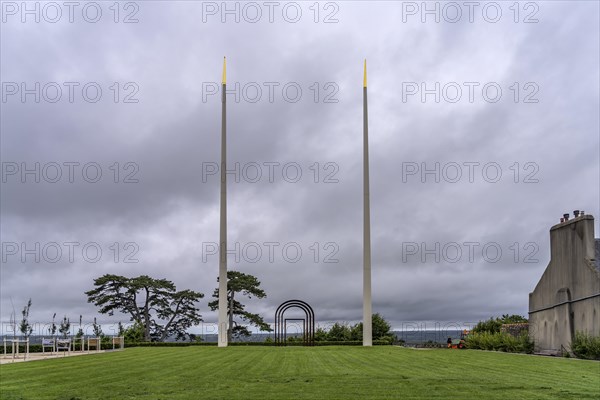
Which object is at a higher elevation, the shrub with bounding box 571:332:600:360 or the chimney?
the chimney

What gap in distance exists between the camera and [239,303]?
54688 mm

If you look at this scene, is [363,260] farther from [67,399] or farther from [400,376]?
[67,399]

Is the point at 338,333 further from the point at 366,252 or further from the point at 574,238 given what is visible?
the point at 574,238

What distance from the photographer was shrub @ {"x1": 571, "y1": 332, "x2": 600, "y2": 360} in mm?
25875

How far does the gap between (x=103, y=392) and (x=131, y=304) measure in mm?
40731

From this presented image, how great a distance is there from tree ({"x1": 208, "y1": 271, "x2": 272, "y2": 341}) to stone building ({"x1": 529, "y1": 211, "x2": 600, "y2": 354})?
83.0ft

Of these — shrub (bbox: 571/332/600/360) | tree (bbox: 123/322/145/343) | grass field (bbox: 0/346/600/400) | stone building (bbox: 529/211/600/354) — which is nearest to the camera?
grass field (bbox: 0/346/600/400)

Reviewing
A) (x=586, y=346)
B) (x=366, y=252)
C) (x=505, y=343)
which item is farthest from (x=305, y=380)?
(x=366, y=252)

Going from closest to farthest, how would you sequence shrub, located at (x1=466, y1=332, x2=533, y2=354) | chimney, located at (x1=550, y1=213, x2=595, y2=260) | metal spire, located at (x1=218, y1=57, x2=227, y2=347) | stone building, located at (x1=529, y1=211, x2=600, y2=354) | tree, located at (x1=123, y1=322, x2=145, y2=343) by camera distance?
stone building, located at (x1=529, y1=211, x2=600, y2=354) → chimney, located at (x1=550, y1=213, x2=595, y2=260) → shrub, located at (x1=466, y1=332, x2=533, y2=354) → metal spire, located at (x1=218, y1=57, x2=227, y2=347) → tree, located at (x1=123, y1=322, x2=145, y2=343)

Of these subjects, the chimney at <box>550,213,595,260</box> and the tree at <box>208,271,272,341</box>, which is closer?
the chimney at <box>550,213,595,260</box>

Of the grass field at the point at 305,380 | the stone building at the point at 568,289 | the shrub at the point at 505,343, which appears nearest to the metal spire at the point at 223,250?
the shrub at the point at 505,343

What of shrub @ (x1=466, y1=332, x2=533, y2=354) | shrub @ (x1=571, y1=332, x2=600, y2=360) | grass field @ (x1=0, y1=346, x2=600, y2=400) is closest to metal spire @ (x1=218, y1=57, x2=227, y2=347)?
shrub @ (x1=466, y1=332, x2=533, y2=354)

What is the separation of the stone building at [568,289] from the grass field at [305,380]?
5.89m

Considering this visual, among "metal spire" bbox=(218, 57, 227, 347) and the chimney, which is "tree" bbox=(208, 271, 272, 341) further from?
the chimney
